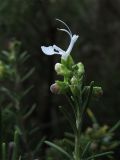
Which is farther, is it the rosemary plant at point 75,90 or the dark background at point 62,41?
the dark background at point 62,41

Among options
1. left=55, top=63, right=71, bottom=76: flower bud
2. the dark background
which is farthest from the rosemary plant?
the dark background

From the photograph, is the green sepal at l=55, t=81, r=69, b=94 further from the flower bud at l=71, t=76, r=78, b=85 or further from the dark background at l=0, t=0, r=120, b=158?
the dark background at l=0, t=0, r=120, b=158

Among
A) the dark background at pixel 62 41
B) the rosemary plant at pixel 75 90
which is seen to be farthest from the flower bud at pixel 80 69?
the dark background at pixel 62 41

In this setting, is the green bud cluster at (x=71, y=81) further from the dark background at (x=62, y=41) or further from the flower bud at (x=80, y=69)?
the dark background at (x=62, y=41)

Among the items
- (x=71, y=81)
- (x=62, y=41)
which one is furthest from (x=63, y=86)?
(x=62, y=41)

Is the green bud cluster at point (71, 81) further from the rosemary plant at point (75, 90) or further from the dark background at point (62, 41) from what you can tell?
the dark background at point (62, 41)

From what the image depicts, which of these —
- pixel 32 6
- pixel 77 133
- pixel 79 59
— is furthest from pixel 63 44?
pixel 77 133

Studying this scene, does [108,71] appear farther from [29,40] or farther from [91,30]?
[29,40]

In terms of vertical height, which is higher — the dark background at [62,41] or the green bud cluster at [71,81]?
the dark background at [62,41]

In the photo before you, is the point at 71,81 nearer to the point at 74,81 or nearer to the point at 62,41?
the point at 74,81
